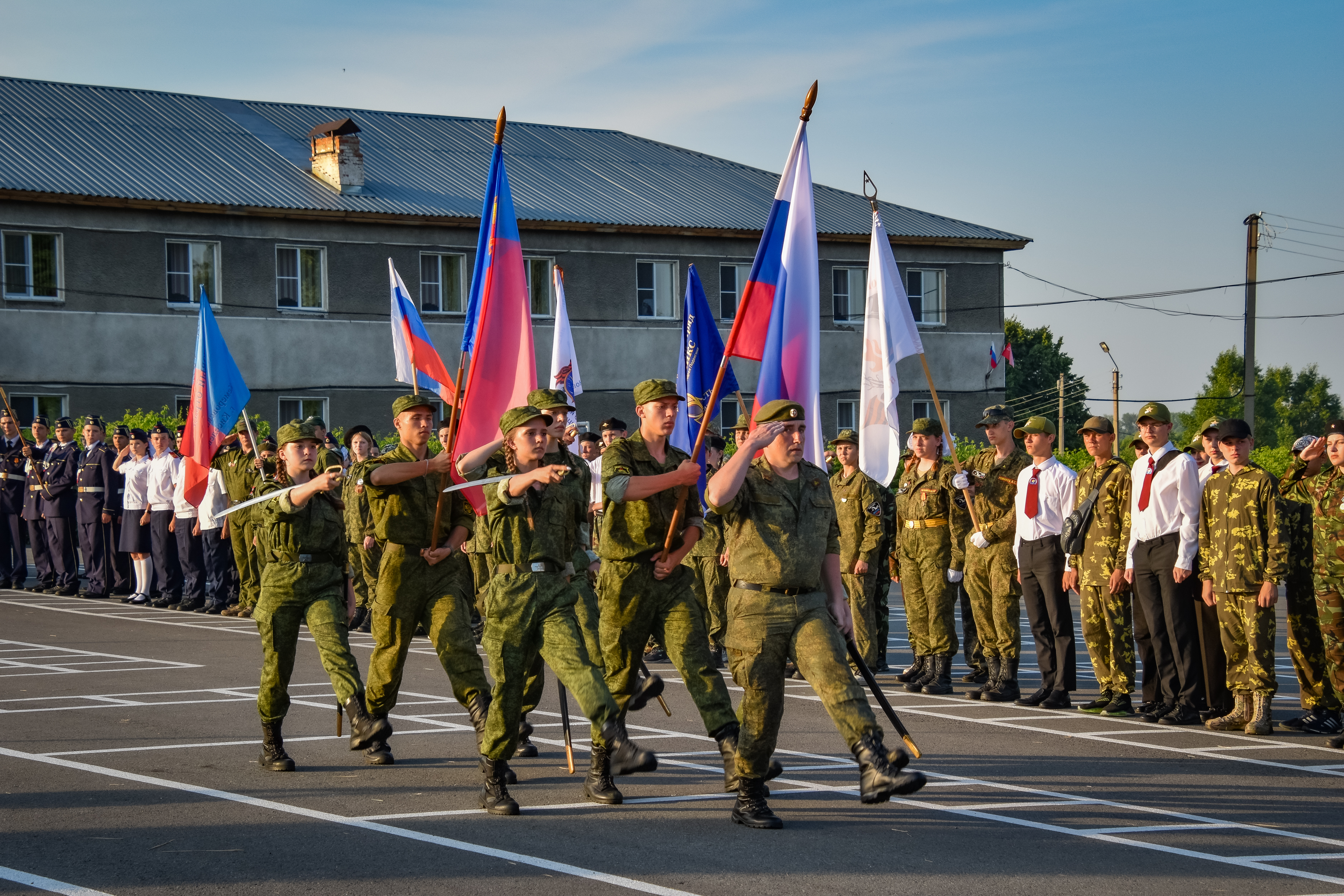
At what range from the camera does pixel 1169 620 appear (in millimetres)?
11328

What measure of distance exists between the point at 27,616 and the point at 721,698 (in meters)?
13.2

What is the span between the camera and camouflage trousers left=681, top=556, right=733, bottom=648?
14305 mm

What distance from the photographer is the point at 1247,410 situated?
3528cm

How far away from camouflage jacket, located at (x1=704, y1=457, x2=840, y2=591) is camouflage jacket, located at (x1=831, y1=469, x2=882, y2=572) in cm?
563

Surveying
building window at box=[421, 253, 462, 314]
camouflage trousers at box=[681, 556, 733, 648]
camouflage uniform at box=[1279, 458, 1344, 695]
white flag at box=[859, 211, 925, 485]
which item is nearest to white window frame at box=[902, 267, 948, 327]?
building window at box=[421, 253, 462, 314]

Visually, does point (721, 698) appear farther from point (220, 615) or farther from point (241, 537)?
point (220, 615)

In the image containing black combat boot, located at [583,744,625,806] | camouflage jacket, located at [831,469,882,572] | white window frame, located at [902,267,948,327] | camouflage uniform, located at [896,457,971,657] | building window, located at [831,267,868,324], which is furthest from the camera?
white window frame, located at [902,267,948,327]

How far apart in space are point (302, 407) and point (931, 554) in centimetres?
2519

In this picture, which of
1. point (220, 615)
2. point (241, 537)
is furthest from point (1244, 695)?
point (220, 615)

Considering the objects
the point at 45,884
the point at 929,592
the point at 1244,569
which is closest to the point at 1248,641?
the point at 1244,569

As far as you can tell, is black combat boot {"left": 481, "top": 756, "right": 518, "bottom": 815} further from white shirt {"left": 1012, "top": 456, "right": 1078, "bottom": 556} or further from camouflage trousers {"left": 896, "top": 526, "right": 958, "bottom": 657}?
camouflage trousers {"left": 896, "top": 526, "right": 958, "bottom": 657}

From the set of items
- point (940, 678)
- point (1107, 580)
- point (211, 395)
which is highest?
point (211, 395)

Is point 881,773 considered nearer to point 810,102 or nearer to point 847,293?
point 810,102

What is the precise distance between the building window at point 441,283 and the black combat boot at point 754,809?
99.6ft
